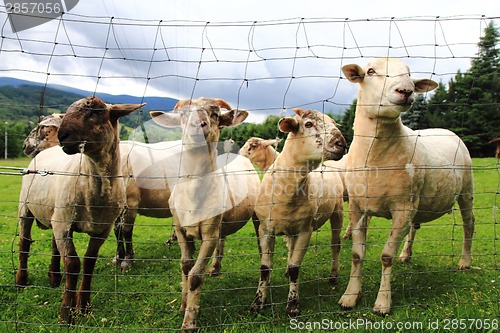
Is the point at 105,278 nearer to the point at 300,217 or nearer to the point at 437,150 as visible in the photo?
the point at 300,217

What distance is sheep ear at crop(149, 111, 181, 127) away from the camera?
5.26 metres

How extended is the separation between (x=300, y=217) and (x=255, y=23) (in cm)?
255

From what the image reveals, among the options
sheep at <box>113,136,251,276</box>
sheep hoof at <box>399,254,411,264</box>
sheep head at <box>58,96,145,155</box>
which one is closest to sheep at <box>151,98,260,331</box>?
sheep head at <box>58,96,145,155</box>

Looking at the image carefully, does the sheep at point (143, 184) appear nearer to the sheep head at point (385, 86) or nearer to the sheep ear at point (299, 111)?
the sheep ear at point (299, 111)

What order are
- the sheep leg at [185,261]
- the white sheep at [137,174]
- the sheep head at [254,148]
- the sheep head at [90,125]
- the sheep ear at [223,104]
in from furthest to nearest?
the sheep head at [254,148]
the white sheep at [137,174]
the sheep ear at [223,104]
the sheep leg at [185,261]
the sheep head at [90,125]

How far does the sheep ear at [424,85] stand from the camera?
5.29 meters

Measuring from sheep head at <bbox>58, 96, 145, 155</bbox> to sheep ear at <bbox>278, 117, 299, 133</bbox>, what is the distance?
1787mm

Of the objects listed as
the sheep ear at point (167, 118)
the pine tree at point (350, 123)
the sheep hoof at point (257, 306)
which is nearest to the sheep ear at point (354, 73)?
the pine tree at point (350, 123)

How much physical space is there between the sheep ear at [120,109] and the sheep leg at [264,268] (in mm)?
2298

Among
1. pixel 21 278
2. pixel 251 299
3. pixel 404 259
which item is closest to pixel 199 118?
pixel 251 299

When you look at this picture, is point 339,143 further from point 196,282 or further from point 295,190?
point 196,282

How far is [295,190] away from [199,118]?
64.8 inches

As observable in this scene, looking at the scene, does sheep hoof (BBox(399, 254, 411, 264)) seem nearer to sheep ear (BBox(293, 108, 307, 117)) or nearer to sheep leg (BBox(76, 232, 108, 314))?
sheep ear (BBox(293, 108, 307, 117))

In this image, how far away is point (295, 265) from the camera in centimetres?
559
